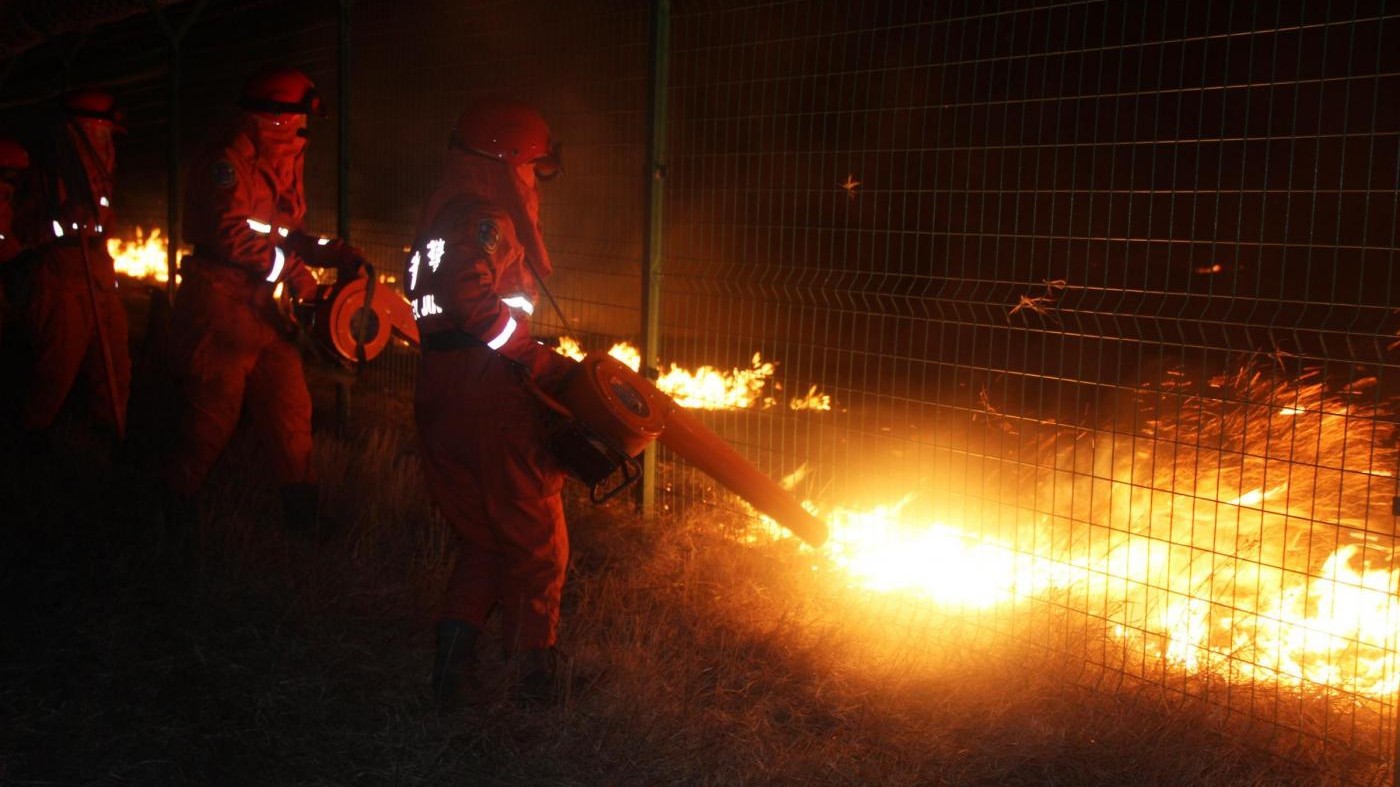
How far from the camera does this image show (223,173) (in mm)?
6336

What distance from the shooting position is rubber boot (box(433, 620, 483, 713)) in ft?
15.4

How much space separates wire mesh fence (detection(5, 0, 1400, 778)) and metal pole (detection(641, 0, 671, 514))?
45 mm

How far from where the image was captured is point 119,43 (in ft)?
63.3

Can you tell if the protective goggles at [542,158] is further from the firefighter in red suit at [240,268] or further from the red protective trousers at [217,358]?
the red protective trousers at [217,358]

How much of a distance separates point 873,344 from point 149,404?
7.68 meters

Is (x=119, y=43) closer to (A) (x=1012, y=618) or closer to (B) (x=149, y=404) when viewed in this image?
(B) (x=149, y=404)

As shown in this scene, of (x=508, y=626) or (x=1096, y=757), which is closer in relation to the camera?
(x=1096, y=757)

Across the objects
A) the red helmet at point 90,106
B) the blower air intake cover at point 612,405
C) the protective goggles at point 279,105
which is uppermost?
the red helmet at point 90,106

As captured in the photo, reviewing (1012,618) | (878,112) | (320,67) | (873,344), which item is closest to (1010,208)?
(873,344)

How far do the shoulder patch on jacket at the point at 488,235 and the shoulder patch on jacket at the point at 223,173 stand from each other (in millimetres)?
2307

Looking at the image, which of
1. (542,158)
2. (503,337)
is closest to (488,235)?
(503,337)

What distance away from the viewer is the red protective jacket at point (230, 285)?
20.9 ft

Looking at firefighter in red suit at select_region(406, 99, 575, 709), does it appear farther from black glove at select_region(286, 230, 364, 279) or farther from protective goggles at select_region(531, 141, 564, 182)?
black glove at select_region(286, 230, 364, 279)

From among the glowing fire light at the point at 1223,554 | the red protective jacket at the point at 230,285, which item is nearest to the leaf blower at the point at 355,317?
the red protective jacket at the point at 230,285
